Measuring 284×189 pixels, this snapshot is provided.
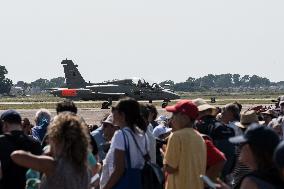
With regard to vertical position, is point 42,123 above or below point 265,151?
below

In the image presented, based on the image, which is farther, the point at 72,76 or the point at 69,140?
the point at 72,76

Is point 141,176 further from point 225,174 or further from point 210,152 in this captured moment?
point 225,174

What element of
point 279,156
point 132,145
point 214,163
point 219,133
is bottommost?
point 214,163

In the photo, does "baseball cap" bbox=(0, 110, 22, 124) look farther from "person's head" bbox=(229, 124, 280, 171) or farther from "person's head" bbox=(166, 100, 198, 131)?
"person's head" bbox=(229, 124, 280, 171)

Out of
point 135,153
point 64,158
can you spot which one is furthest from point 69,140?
point 135,153

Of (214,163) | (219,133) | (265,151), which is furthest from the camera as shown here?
(219,133)

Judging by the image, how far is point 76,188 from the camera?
632cm

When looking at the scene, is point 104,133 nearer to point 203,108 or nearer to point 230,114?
point 203,108

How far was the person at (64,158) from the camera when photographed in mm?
6156

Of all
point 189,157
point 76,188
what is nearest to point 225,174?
point 189,157

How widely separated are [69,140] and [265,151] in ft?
5.86

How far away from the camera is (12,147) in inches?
295

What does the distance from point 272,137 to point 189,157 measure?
2486 mm

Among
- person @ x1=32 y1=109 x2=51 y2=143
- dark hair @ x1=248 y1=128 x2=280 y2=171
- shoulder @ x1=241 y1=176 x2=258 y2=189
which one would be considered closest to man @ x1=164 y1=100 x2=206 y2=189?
dark hair @ x1=248 y1=128 x2=280 y2=171
